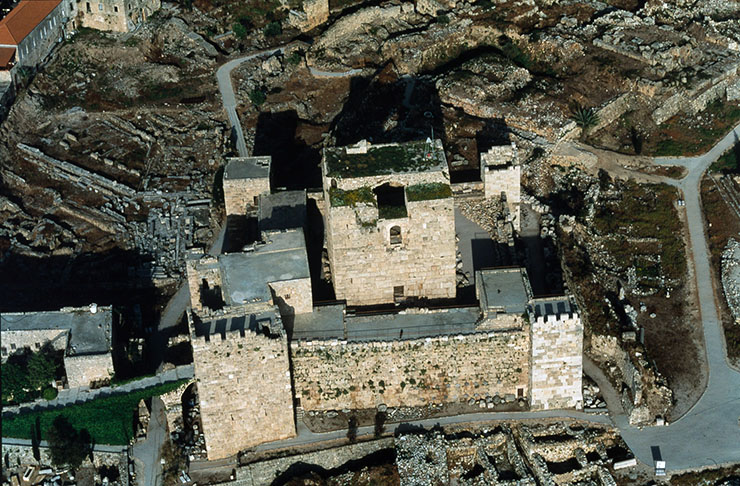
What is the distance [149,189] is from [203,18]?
2398cm

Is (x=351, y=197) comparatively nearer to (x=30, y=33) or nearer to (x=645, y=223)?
(x=645, y=223)

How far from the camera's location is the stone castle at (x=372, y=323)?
2420 inches

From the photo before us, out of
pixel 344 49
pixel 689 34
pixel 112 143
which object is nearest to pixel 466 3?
pixel 344 49

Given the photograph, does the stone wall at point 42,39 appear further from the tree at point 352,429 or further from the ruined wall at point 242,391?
the tree at point 352,429

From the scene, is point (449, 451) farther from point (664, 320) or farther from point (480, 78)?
point (480, 78)

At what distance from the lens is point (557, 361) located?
62.6m

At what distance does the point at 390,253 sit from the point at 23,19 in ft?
149

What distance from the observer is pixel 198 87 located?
93625 mm

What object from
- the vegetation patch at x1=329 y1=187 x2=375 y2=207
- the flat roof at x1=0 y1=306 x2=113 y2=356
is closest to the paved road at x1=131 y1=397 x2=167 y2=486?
the flat roof at x1=0 y1=306 x2=113 y2=356

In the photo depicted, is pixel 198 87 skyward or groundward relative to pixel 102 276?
skyward

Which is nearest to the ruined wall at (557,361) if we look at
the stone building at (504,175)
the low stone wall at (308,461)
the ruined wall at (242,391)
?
the low stone wall at (308,461)

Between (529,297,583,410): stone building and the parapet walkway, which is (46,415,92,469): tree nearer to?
the parapet walkway

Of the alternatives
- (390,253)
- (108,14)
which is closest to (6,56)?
(108,14)

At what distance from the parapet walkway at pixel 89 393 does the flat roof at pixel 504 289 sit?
16571 mm
